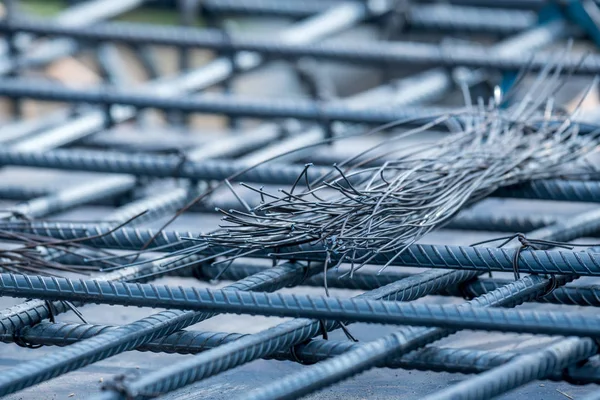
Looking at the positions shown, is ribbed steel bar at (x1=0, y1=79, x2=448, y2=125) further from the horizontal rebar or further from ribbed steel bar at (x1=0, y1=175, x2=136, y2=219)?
the horizontal rebar

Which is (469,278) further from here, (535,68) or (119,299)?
(535,68)

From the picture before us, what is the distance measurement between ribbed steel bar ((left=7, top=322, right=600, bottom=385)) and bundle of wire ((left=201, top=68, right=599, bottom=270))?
0.80ft

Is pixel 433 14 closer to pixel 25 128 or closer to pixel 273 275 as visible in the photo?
pixel 25 128

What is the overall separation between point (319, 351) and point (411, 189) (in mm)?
585

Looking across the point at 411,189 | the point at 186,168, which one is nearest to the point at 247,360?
the point at 411,189

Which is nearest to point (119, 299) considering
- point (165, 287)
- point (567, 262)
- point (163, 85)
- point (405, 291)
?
point (165, 287)

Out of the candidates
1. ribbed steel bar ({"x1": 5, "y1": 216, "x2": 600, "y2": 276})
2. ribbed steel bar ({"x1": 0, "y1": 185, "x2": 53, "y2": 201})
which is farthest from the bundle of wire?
ribbed steel bar ({"x1": 0, "y1": 185, "x2": 53, "y2": 201})

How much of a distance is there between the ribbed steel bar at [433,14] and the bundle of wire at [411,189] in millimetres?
2382

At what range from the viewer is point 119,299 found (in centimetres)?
217

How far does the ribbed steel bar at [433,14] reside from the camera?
5.57 metres

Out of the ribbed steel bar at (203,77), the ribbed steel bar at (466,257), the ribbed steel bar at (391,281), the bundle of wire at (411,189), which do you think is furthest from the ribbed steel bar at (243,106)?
the ribbed steel bar at (466,257)

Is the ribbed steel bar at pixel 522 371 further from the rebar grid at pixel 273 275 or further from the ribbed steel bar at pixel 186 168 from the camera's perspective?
the ribbed steel bar at pixel 186 168

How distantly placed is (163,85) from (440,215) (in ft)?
7.99

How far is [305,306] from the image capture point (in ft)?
6.79
